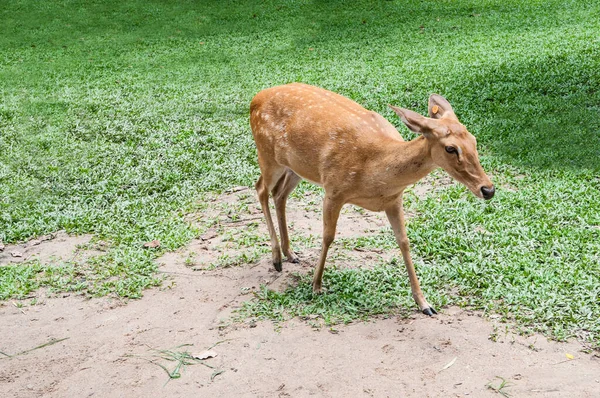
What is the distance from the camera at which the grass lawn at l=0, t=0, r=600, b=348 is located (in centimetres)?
509

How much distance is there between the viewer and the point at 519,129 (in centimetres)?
805

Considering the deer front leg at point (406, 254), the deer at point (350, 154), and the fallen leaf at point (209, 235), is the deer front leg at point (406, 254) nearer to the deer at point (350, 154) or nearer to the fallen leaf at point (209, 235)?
the deer at point (350, 154)

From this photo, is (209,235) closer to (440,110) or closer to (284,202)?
(284,202)

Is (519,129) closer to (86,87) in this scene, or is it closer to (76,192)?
(76,192)

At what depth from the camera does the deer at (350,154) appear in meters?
4.19

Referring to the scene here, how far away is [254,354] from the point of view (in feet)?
14.2

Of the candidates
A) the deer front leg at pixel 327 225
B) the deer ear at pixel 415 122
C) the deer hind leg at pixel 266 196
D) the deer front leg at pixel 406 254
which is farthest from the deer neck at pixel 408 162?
the deer hind leg at pixel 266 196

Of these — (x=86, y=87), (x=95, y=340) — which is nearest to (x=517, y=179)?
(x=95, y=340)

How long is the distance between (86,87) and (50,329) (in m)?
7.37

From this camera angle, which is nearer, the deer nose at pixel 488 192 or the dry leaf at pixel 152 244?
the deer nose at pixel 488 192

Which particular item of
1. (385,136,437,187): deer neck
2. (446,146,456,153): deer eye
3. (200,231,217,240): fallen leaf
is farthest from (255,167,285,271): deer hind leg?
(446,146,456,153): deer eye

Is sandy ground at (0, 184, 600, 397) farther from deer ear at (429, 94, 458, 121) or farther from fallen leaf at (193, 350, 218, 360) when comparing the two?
deer ear at (429, 94, 458, 121)

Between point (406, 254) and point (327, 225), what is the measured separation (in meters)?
0.58

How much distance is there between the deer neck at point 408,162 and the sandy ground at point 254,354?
3.06 ft
